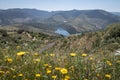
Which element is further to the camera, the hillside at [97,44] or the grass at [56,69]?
the hillside at [97,44]

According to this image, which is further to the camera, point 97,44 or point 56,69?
point 97,44

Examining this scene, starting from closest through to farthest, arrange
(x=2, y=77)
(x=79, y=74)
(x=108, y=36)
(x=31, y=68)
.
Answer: (x=2, y=77) → (x=79, y=74) → (x=31, y=68) → (x=108, y=36)

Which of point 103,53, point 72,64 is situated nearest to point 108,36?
point 103,53

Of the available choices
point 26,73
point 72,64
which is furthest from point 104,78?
point 26,73

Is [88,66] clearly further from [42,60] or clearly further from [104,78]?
[42,60]

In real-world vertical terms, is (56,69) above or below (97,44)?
above

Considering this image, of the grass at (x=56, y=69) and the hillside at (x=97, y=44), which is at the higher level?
the grass at (x=56, y=69)

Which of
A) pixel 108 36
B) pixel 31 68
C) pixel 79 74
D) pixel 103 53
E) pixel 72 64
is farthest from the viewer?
pixel 108 36

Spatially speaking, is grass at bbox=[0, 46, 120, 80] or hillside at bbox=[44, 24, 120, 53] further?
hillside at bbox=[44, 24, 120, 53]

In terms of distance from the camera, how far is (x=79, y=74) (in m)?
4.10

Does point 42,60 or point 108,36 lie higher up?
point 42,60

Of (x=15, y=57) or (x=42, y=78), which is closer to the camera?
(x=42, y=78)

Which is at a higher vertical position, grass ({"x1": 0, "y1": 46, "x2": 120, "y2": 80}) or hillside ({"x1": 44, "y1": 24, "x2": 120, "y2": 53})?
grass ({"x1": 0, "y1": 46, "x2": 120, "y2": 80})

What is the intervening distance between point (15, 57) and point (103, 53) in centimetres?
255
